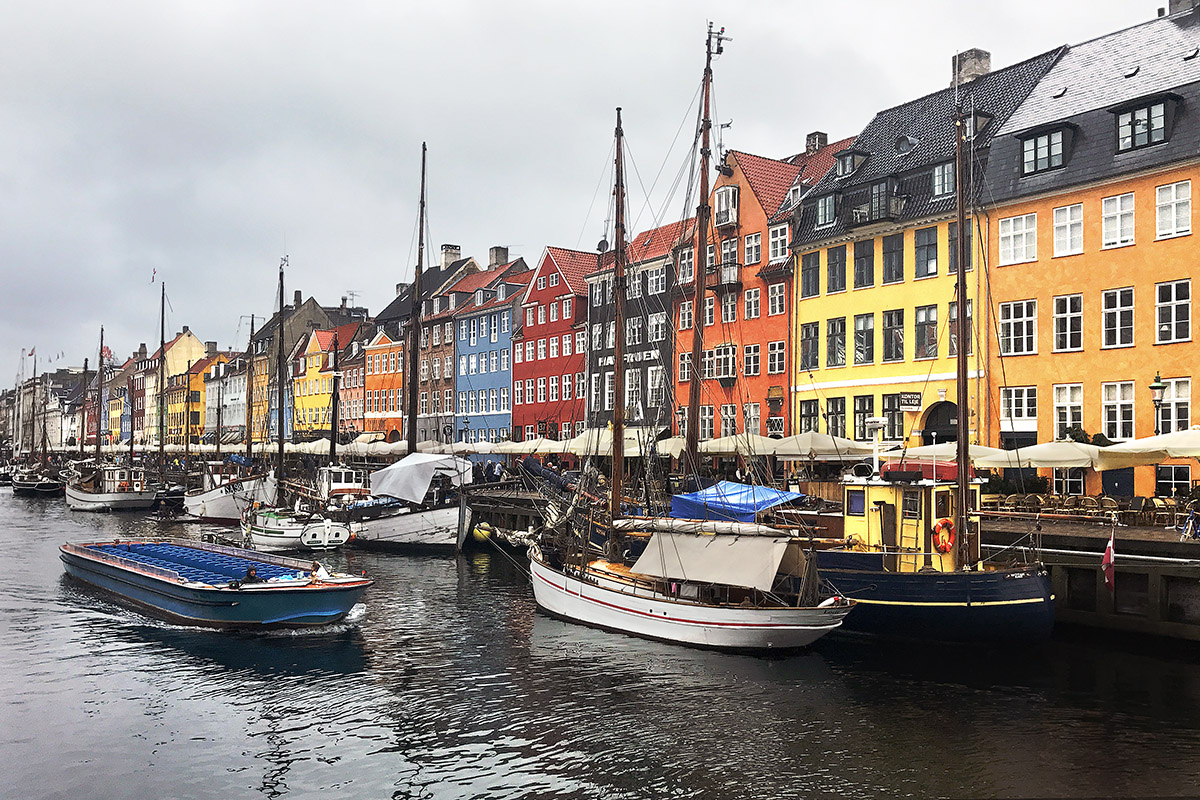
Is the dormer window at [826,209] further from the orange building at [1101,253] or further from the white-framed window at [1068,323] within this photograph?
the white-framed window at [1068,323]

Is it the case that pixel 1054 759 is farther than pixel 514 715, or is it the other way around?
pixel 514 715

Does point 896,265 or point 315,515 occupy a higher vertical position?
point 896,265

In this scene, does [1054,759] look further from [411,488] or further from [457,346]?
[457,346]

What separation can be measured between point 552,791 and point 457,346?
6984cm

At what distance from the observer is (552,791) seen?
1500 cm

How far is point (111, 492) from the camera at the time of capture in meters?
71.9

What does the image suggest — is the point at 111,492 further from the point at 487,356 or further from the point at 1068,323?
the point at 1068,323

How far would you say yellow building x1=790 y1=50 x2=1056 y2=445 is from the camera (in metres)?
43.1

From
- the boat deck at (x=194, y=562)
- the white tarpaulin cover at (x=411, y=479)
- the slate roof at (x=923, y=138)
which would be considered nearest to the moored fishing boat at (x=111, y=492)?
the white tarpaulin cover at (x=411, y=479)

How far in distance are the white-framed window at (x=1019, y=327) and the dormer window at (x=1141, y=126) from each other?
672cm

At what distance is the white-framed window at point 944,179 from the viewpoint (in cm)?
4322

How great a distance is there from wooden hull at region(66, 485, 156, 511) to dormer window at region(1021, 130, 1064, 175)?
2414 inches

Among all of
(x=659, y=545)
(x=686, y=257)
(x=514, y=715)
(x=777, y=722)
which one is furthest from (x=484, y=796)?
(x=686, y=257)

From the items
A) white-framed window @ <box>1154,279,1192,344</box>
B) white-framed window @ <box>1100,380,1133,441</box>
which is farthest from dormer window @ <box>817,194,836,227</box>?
white-framed window @ <box>1154,279,1192,344</box>
